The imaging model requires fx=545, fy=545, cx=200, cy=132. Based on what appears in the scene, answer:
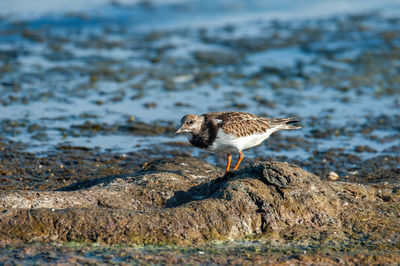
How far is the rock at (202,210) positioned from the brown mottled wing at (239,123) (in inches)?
41.5

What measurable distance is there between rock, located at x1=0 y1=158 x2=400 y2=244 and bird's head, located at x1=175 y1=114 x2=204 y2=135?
33.4 inches

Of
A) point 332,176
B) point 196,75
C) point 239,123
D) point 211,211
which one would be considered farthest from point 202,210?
point 196,75

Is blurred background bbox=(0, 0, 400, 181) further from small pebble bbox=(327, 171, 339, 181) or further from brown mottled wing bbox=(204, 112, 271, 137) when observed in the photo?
brown mottled wing bbox=(204, 112, 271, 137)

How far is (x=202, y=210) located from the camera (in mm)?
4832

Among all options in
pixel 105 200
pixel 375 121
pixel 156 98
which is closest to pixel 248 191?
pixel 105 200

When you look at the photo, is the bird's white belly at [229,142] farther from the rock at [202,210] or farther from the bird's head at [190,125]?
the rock at [202,210]

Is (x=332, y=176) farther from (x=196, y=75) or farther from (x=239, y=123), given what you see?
(x=196, y=75)

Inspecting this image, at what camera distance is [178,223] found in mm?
4676

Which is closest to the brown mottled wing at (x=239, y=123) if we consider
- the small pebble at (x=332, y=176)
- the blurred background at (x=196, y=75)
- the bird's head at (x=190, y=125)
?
the bird's head at (x=190, y=125)

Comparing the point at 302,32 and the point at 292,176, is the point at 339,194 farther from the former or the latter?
the point at 302,32

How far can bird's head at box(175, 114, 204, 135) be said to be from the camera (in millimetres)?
6508

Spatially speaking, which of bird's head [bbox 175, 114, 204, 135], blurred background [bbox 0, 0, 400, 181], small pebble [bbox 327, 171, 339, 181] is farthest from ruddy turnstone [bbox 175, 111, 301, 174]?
blurred background [bbox 0, 0, 400, 181]

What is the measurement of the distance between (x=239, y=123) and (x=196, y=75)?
22.9 ft

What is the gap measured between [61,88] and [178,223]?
8113 mm
